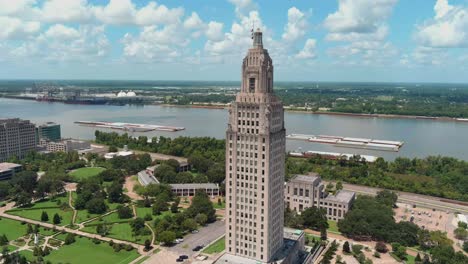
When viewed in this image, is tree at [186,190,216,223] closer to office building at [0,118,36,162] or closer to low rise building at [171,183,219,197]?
low rise building at [171,183,219,197]

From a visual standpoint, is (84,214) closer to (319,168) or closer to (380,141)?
(319,168)

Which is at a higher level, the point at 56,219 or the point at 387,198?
the point at 387,198

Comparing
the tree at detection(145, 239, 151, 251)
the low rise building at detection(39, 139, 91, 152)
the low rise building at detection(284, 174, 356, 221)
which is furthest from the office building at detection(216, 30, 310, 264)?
the low rise building at detection(39, 139, 91, 152)

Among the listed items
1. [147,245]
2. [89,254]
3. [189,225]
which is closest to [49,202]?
[89,254]

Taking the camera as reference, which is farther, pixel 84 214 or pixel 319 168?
pixel 319 168

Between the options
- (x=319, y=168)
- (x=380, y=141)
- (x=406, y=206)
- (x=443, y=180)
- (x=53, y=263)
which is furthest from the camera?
(x=380, y=141)

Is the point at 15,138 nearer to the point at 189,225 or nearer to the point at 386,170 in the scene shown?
the point at 189,225

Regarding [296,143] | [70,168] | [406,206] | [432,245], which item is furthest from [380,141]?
[70,168]
